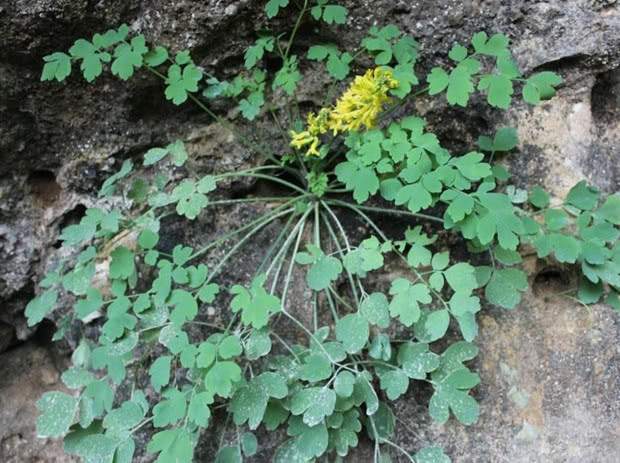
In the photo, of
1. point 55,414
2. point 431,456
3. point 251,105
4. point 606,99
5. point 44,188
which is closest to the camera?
point 431,456

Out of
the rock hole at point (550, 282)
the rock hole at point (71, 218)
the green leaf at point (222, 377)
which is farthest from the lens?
the rock hole at point (71, 218)

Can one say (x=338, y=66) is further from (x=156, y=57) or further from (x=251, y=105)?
(x=156, y=57)

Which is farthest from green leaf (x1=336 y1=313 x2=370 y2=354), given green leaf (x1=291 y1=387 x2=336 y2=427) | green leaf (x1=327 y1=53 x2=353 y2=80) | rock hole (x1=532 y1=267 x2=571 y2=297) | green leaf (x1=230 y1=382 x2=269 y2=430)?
green leaf (x1=327 y1=53 x2=353 y2=80)

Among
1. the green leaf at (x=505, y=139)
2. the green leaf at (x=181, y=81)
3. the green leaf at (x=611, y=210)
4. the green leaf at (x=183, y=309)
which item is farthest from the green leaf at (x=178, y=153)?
the green leaf at (x=611, y=210)

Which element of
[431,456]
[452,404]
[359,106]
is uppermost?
[359,106]

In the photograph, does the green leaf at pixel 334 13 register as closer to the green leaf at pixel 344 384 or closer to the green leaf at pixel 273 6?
the green leaf at pixel 273 6

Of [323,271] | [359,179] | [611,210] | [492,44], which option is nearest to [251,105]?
[359,179]

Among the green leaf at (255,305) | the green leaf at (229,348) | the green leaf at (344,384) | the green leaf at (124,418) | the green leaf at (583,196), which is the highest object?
the green leaf at (583,196)
